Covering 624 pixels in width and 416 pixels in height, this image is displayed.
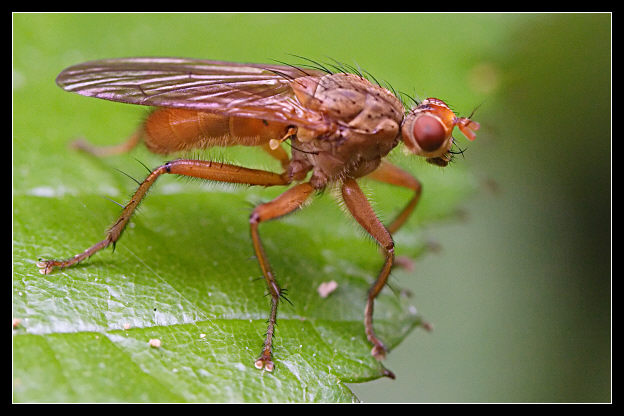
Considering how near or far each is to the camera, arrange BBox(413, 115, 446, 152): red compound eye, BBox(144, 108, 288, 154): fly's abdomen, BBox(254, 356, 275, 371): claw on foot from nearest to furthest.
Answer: BBox(254, 356, 275, 371): claw on foot < BBox(413, 115, 446, 152): red compound eye < BBox(144, 108, 288, 154): fly's abdomen

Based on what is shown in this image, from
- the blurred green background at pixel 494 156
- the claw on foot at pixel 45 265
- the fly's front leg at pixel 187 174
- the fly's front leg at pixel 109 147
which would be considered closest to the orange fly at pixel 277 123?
the fly's front leg at pixel 187 174

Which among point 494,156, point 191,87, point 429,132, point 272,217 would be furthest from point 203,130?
point 494,156

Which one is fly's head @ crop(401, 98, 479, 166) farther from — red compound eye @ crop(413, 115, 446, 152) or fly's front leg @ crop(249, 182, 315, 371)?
fly's front leg @ crop(249, 182, 315, 371)

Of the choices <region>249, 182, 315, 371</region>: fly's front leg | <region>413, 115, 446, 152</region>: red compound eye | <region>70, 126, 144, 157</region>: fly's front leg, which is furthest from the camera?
<region>70, 126, 144, 157</region>: fly's front leg

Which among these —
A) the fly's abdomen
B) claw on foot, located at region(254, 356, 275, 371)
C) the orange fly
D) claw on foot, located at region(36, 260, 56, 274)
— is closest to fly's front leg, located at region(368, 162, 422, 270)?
the orange fly

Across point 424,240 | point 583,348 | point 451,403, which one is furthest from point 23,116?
point 583,348

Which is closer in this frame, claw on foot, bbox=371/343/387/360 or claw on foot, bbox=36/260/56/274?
claw on foot, bbox=36/260/56/274
